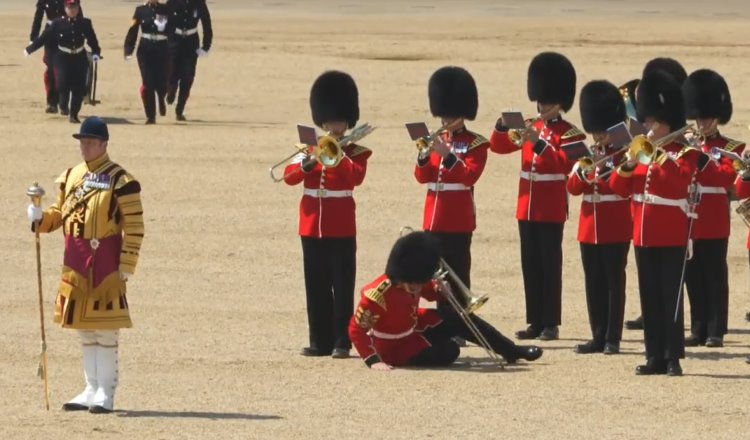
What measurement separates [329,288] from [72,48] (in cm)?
972

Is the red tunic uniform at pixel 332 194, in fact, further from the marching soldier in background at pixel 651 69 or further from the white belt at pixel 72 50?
the white belt at pixel 72 50

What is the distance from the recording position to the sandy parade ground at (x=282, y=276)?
9.80m

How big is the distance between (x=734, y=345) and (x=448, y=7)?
90.1 ft

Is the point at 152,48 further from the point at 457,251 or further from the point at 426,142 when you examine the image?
the point at 426,142

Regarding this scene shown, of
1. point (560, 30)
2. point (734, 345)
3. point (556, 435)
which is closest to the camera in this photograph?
point (556, 435)

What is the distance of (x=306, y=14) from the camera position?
37.2 meters

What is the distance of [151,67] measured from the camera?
68.5 feet

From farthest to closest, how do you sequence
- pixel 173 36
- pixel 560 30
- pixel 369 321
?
pixel 560 30
pixel 173 36
pixel 369 321

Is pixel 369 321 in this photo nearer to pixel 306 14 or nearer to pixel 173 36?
pixel 173 36

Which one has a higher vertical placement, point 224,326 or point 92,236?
point 92,236

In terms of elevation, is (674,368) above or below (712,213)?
below

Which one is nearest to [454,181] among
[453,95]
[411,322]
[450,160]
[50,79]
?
[450,160]

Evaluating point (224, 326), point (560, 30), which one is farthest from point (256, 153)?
point (560, 30)

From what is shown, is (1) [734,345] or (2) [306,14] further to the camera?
(2) [306,14]
